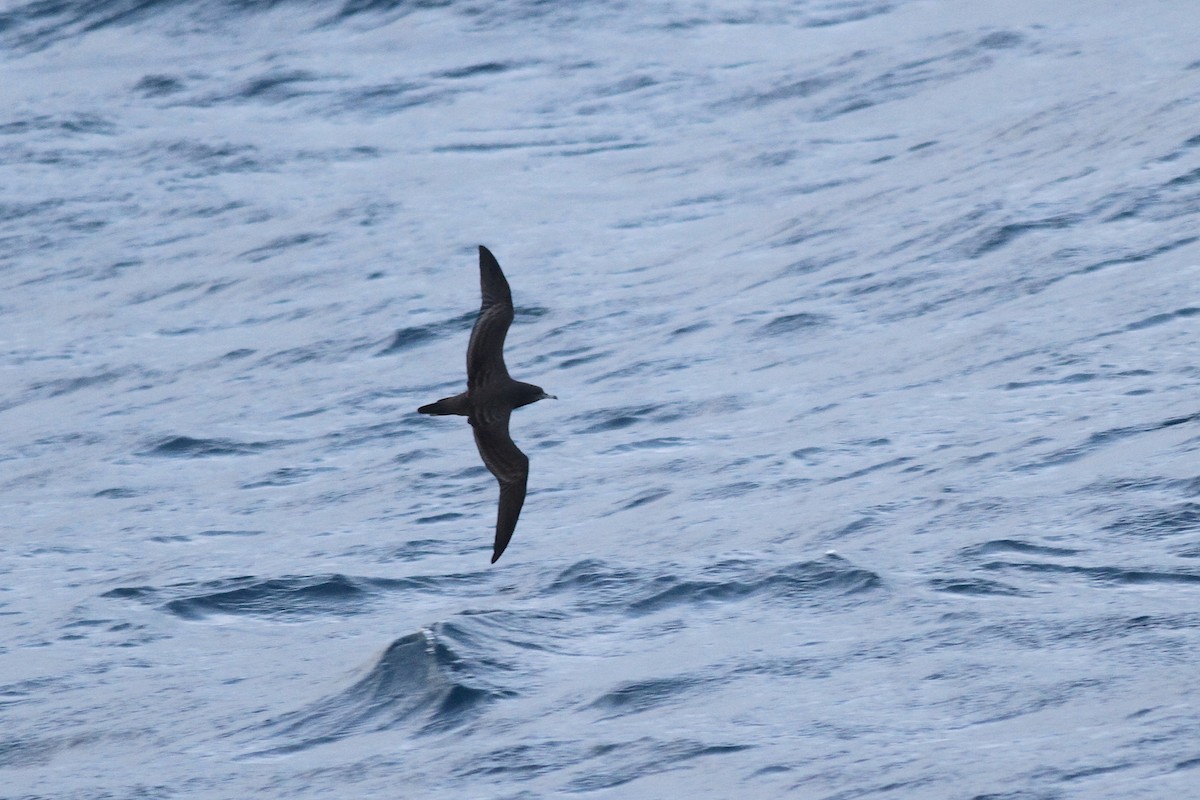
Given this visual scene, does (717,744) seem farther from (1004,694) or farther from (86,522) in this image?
(86,522)

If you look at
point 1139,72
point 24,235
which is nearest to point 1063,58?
point 1139,72

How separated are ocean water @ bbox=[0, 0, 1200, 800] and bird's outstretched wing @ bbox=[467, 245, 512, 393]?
2480 millimetres

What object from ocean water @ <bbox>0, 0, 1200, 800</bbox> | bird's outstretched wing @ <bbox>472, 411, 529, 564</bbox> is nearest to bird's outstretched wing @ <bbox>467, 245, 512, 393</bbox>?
bird's outstretched wing @ <bbox>472, 411, 529, 564</bbox>

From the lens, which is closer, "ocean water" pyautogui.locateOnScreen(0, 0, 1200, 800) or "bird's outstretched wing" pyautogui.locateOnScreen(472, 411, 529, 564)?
"bird's outstretched wing" pyautogui.locateOnScreen(472, 411, 529, 564)

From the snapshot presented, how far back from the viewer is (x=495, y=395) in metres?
11.5

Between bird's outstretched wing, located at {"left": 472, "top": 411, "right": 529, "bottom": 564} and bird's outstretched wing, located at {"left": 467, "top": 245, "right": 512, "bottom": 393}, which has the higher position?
bird's outstretched wing, located at {"left": 467, "top": 245, "right": 512, "bottom": 393}

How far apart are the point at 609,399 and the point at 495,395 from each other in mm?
6857

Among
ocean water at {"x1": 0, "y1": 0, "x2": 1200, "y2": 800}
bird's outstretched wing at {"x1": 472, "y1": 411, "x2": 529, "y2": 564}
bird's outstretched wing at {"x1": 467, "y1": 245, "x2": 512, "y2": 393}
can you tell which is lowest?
ocean water at {"x1": 0, "y1": 0, "x2": 1200, "y2": 800}

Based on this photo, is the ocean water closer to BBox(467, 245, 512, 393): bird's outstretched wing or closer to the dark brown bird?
the dark brown bird

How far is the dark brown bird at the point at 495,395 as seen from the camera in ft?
37.8

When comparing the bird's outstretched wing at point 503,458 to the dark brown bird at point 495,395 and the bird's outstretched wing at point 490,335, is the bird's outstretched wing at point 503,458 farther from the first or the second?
the bird's outstretched wing at point 490,335

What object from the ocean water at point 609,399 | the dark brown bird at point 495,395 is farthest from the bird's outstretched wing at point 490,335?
the ocean water at point 609,399

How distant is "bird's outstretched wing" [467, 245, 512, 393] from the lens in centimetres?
1153

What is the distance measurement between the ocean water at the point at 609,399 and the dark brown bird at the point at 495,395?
6.18ft
